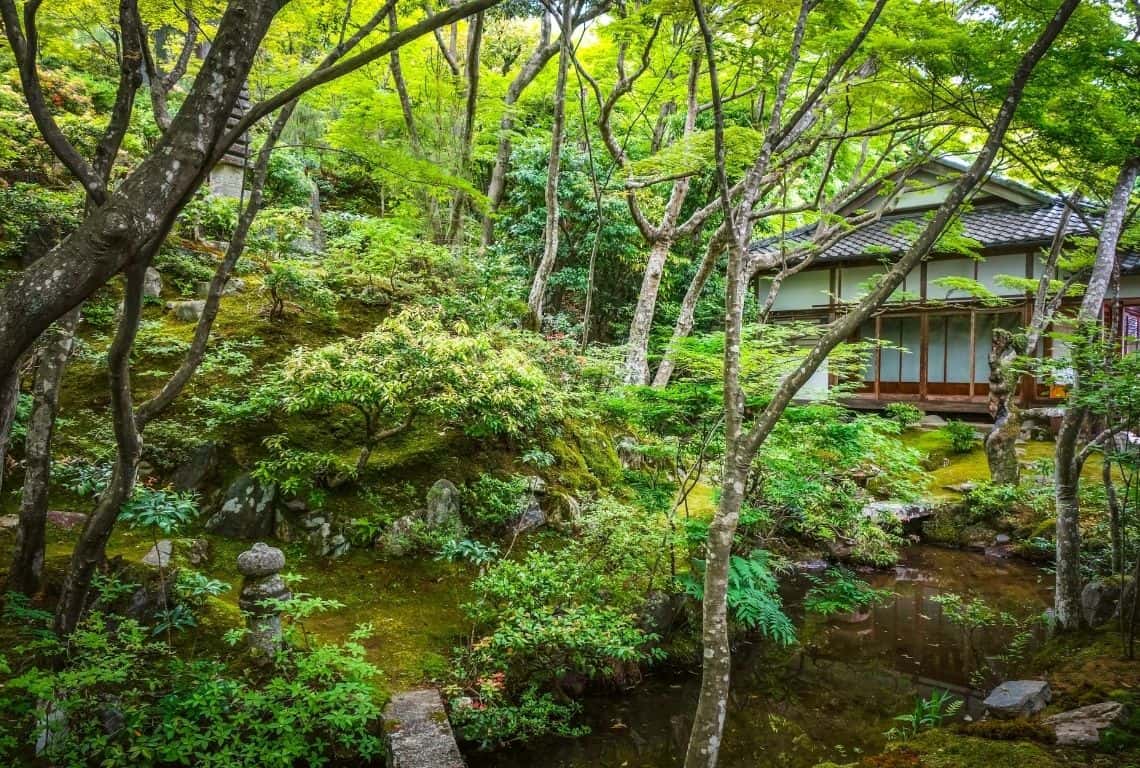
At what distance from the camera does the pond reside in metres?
5.47

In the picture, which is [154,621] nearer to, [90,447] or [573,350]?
[90,447]

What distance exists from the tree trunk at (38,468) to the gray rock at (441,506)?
327cm

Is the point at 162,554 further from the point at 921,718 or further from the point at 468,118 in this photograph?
the point at 468,118

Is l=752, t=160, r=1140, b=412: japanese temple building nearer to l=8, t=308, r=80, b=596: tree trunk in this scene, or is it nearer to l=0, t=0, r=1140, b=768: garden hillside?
l=0, t=0, r=1140, b=768: garden hillside

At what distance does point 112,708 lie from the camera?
3.83 m

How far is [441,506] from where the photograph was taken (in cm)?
700

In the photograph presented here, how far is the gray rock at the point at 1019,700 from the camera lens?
5.23 metres

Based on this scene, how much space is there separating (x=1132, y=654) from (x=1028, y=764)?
2.98 metres

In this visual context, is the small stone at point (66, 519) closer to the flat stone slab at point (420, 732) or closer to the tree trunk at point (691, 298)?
the flat stone slab at point (420, 732)

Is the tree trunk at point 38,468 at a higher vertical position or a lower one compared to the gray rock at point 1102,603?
higher

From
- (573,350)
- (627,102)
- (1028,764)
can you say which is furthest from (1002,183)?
(1028,764)

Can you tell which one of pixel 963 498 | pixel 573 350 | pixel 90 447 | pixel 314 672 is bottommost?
pixel 963 498

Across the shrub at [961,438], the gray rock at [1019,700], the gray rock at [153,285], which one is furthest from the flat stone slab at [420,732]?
the shrub at [961,438]

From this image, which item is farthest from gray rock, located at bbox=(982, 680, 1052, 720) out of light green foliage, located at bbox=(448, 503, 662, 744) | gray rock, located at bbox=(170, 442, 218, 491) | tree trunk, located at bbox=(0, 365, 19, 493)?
tree trunk, located at bbox=(0, 365, 19, 493)
